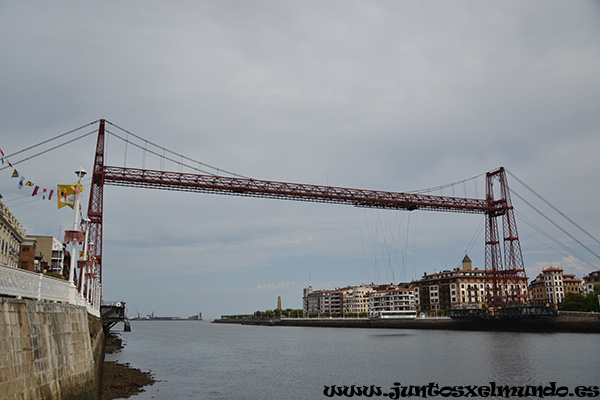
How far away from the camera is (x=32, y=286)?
459 inches

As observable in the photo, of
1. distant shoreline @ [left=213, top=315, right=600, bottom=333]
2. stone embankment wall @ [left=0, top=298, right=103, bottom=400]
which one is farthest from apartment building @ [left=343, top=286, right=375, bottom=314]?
stone embankment wall @ [left=0, top=298, right=103, bottom=400]

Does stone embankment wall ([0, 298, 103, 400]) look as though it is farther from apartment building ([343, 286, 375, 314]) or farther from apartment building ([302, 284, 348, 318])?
apartment building ([302, 284, 348, 318])

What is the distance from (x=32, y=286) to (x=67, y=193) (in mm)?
6854

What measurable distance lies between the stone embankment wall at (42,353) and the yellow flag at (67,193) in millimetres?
4668

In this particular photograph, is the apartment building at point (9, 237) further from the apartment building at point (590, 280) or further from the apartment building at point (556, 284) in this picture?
the apartment building at point (590, 280)

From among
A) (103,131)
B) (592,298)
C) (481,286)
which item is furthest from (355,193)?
(481,286)

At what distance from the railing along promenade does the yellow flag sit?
11.8 feet

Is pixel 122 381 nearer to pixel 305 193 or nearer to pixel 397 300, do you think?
pixel 305 193

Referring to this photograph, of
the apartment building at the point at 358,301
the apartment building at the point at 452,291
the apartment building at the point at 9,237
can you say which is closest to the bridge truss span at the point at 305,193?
the apartment building at the point at 9,237

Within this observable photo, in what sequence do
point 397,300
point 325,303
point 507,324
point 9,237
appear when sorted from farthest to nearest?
point 325,303 < point 397,300 < point 507,324 < point 9,237

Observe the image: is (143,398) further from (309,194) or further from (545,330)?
(545,330)

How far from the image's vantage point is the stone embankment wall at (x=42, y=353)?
9.30 metres

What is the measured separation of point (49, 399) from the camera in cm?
1095

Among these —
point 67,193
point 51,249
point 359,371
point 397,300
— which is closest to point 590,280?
point 397,300
